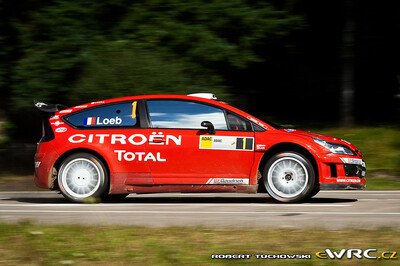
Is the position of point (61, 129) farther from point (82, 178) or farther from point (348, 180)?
point (348, 180)

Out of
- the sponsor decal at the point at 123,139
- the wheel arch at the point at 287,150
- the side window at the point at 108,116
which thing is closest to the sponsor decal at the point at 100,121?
the side window at the point at 108,116

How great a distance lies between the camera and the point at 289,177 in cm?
1204

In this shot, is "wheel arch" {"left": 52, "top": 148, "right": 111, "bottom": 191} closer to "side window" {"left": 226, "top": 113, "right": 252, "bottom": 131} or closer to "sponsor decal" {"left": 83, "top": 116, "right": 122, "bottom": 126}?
"sponsor decal" {"left": 83, "top": 116, "right": 122, "bottom": 126}

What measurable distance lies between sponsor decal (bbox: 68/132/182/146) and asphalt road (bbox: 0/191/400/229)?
2.74ft

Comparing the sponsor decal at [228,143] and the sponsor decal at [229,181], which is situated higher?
the sponsor decal at [228,143]

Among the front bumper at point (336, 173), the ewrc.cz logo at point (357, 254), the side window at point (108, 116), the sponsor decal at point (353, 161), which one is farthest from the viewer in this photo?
the side window at point (108, 116)

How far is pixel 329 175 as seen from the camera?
12.0 m

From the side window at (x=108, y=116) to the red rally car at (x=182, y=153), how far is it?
0.04 feet

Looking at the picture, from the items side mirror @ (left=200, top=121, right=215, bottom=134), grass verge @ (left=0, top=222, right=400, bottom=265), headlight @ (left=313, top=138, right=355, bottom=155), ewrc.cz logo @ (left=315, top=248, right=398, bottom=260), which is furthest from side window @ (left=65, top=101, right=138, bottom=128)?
ewrc.cz logo @ (left=315, top=248, right=398, bottom=260)

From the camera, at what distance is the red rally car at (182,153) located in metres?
12.0

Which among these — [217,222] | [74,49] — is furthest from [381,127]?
[217,222]

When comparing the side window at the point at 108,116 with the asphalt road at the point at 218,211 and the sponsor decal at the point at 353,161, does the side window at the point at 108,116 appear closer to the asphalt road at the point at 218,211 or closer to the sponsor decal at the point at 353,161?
the asphalt road at the point at 218,211

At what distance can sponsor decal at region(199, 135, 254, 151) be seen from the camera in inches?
478

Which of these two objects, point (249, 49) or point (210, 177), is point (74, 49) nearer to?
point (249, 49)
